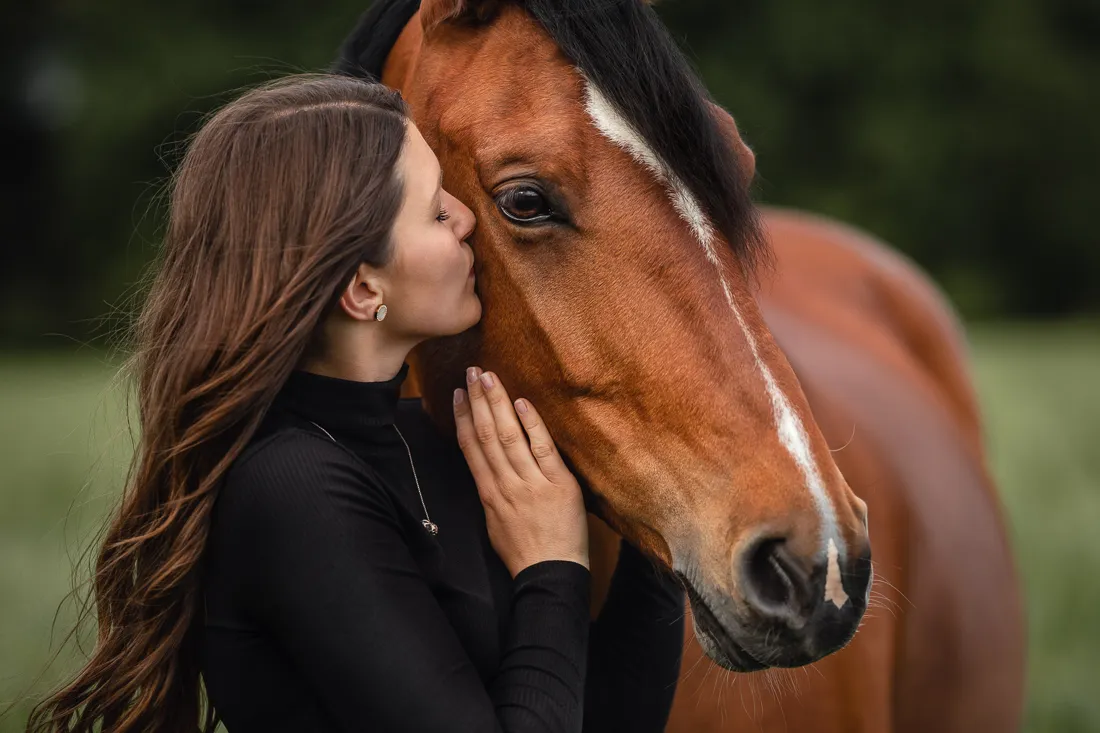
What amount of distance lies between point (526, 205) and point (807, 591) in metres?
0.78

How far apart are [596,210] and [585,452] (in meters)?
0.41

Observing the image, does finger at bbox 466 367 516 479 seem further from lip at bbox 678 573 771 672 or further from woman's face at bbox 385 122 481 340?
lip at bbox 678 573 771 672

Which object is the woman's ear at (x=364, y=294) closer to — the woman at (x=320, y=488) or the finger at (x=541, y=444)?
the woman at (x=320, y=488)

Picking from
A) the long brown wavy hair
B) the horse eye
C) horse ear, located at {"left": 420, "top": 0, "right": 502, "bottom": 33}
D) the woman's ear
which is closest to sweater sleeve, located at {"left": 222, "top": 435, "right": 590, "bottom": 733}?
the long brown wavy hair

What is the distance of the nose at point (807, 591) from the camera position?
1548 millimetres

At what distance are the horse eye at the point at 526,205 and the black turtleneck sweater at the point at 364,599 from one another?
335 millimetres

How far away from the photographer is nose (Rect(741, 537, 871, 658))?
1.55 metres

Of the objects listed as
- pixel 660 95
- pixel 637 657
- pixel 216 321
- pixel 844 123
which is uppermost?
pixel 660 95

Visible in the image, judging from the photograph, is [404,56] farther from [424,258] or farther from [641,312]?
[641,312]

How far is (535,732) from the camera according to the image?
1580mm

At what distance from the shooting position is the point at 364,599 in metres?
1.56

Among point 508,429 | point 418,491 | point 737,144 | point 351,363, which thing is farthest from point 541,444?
point 737,144

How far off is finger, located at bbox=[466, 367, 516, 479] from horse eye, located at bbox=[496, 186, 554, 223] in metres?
0.28

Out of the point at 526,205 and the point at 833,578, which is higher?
the point at 526,205
